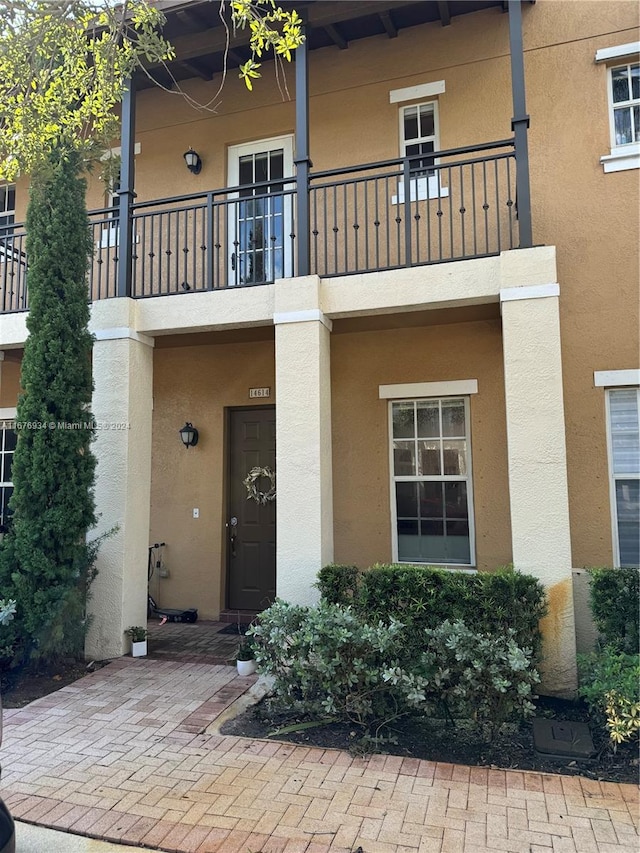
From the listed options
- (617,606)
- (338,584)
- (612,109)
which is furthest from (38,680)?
(612,109)

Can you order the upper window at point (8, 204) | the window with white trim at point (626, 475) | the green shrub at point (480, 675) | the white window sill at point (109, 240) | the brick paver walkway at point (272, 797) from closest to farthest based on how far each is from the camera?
the brick paver walkway at point (272, 797), the green shrub at point (480, 675), the window with white trim at point (626, 475), the white window sill at point (109, 240), the upper window at point (8, 204)

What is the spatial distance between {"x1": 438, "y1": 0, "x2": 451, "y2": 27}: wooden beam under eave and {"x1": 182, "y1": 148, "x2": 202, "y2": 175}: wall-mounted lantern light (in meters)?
3.50

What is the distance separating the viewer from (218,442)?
771cm

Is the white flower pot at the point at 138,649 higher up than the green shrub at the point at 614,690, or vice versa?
the green shrub at the point at 614,690

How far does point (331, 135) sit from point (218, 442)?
169 inches

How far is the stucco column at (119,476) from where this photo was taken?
232 inches

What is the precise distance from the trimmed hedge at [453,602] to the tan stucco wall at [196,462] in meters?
3.44

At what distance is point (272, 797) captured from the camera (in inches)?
132

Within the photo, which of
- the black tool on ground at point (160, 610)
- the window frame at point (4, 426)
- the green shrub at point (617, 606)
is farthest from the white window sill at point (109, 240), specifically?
the green shrub at point (617, 606)

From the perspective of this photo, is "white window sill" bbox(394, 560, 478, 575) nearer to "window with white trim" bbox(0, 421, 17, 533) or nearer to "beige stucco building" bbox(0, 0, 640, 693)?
"beige stucco building" bbox(0, 0, 640, 693)

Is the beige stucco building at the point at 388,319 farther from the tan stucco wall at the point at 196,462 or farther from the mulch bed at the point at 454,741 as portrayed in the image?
the mulch bed at the point at 454,741

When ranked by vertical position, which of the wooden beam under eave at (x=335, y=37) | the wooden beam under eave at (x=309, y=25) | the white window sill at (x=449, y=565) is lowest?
the white window sill at (x=449, y=565)

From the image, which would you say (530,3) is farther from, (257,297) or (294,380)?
(294,380)

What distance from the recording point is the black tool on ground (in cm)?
739
